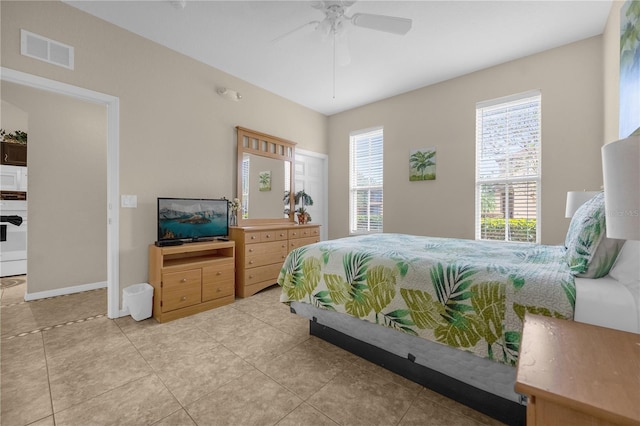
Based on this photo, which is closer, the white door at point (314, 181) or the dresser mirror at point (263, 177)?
the dresser mirror at point (263, 177)

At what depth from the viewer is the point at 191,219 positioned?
3.11 m

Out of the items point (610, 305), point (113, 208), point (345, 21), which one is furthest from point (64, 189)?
point (610, 305)

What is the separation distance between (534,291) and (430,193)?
2881 millimetres

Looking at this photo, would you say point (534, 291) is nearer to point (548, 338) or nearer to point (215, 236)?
point (548, 338)

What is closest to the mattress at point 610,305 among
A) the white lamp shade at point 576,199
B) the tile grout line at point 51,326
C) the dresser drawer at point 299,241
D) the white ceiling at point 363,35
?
the white lamp shade at point 576,199

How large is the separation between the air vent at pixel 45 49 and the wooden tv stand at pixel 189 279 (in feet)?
6.28

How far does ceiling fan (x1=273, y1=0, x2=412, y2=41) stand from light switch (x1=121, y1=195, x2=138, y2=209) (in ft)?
7.85

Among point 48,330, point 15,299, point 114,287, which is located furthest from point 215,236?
point 15,299

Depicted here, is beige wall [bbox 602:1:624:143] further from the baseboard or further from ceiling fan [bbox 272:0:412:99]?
the baseboard

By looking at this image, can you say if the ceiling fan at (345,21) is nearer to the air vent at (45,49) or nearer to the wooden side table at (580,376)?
the air vent at (45,49)

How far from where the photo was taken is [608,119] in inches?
103

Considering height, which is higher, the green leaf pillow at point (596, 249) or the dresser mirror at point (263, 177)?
the dresser mirror at point (263, 177)

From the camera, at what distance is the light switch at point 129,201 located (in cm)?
278

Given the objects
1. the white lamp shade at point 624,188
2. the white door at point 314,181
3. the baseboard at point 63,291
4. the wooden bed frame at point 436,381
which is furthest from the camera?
the white door at point 314,181
